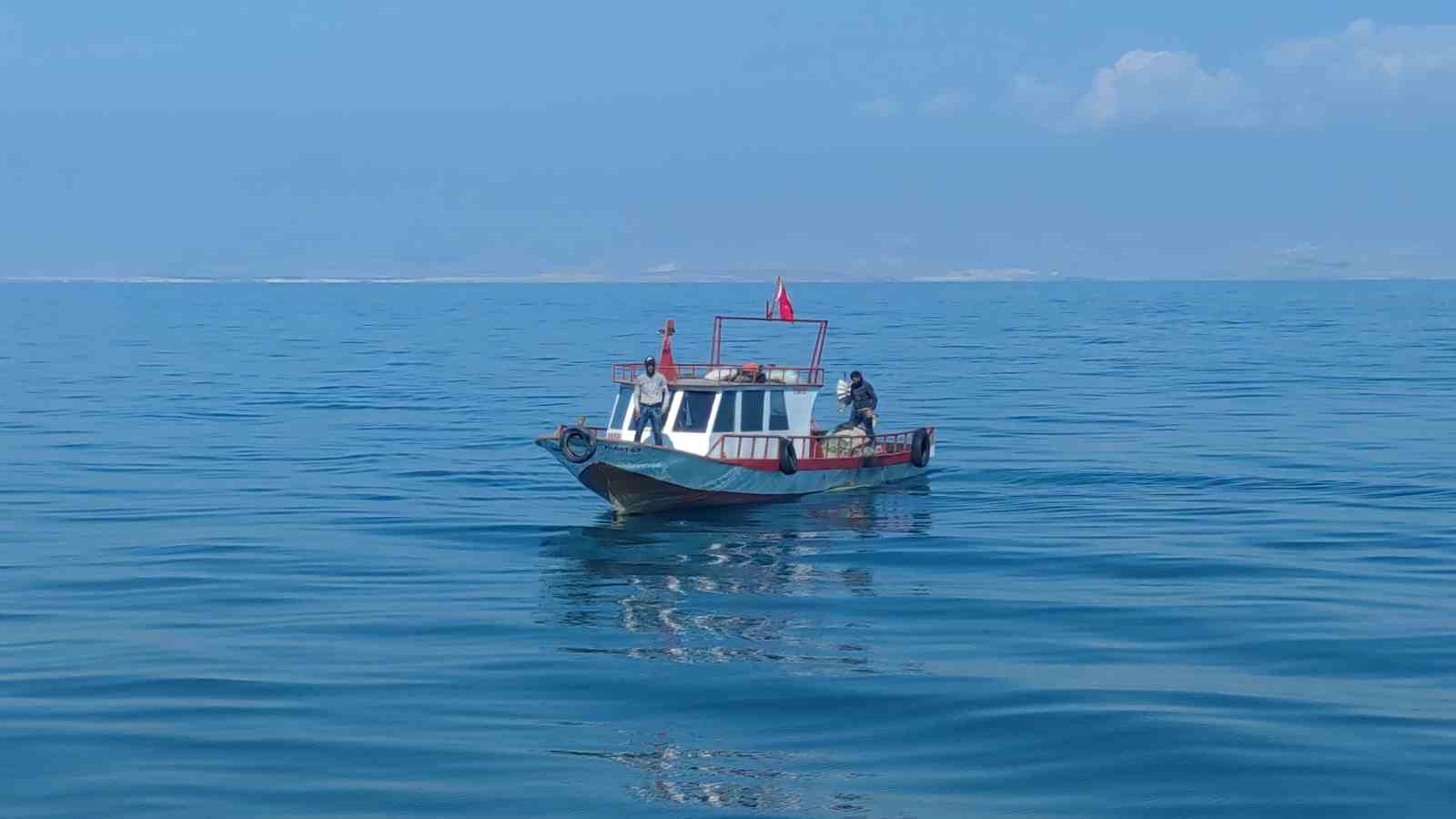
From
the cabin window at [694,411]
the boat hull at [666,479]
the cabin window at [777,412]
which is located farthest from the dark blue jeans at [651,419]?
the cabin window at [777,412]

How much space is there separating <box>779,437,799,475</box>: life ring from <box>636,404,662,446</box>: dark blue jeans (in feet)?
9.12

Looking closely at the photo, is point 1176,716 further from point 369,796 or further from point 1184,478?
point 1184,478

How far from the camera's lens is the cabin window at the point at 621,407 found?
1580 inches

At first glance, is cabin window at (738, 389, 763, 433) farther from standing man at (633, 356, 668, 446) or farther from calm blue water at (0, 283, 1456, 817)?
standing man at (633, 356, 668, 446)

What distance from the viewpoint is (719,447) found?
39344mm

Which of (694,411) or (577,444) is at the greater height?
(694,411)

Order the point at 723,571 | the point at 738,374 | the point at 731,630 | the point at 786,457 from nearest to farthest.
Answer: the point at 731,630 → the point at 723,571 → the point at 786,457 → the point at 738,374

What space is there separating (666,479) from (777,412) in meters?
4.38

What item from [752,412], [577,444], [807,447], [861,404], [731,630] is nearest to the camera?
[731,630]

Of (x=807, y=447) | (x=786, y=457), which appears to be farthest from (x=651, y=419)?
(x=807, y=447)

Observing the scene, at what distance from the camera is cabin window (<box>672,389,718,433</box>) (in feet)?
129

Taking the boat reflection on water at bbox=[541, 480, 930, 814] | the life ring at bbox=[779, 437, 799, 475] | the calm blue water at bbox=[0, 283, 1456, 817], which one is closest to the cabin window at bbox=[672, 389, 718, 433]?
the life ring at bbox=[779, 437, 799, 475]

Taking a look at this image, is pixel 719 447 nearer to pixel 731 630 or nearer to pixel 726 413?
pixel 726 413

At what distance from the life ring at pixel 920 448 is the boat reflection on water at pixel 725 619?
1.71 m
